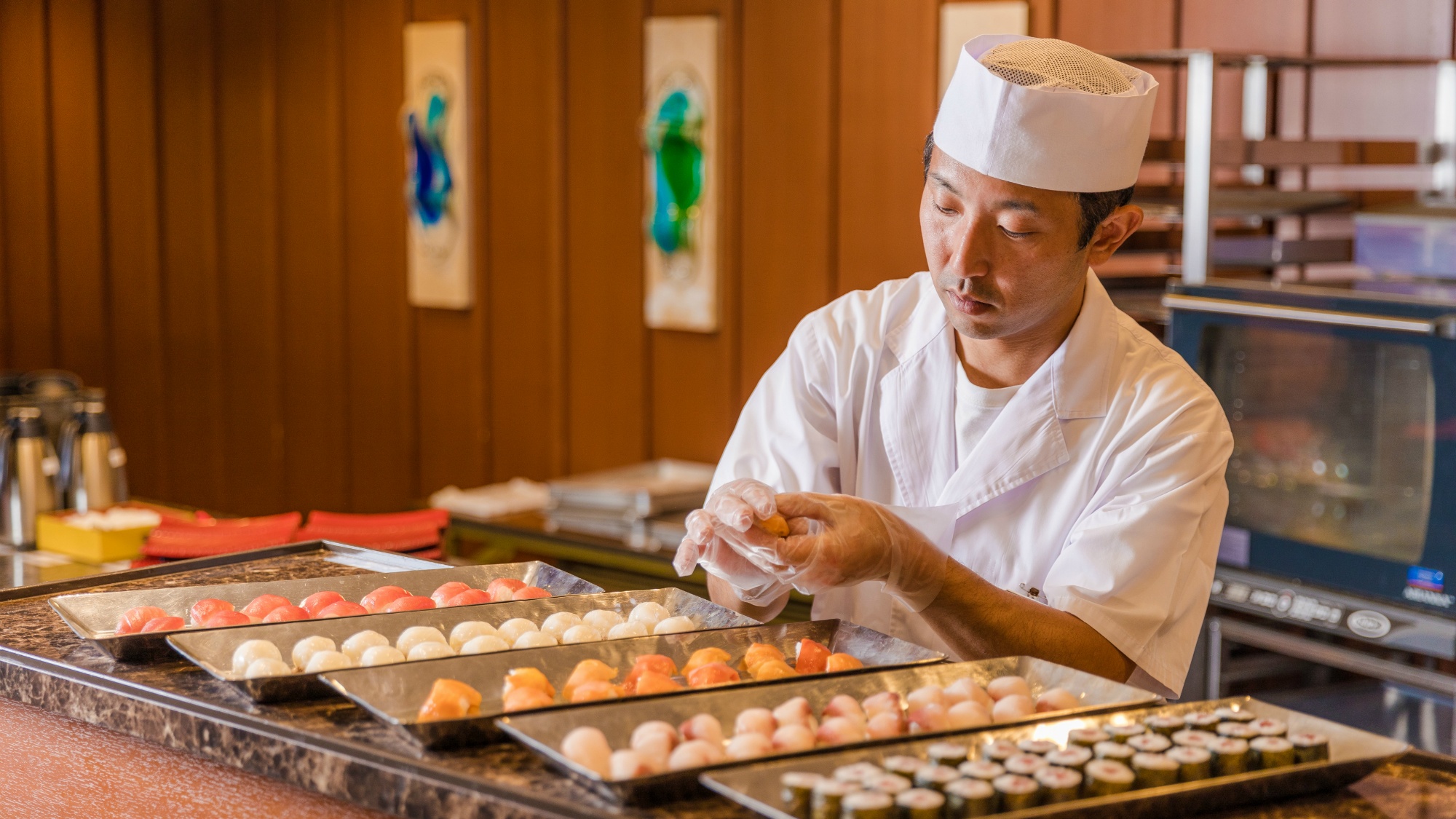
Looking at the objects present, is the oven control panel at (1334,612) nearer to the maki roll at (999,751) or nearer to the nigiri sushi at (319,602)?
the maki roll at (999,751)

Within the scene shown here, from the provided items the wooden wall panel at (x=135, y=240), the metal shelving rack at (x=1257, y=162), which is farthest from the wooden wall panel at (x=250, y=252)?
the metal shelving rack at (x=1257, y=162)

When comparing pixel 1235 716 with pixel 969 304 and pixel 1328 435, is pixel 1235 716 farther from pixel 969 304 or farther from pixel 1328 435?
pixel 1328 435

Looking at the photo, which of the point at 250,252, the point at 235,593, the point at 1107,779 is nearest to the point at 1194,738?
the point at 1107,779

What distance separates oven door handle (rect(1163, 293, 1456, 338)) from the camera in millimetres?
2512

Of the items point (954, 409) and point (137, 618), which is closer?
point (137, 618)

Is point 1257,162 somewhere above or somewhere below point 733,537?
above

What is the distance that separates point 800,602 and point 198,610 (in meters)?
1.97

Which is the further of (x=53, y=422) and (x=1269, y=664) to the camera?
(x=53, y=422)

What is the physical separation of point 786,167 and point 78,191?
162 inches

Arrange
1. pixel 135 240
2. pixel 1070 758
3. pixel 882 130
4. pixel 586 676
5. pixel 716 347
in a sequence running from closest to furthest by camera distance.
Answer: pixel 1070 758
pixel 586 676
pixel 882 130
pixel 716 347
pixel 135 240

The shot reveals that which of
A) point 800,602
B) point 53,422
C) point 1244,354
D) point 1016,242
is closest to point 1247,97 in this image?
point 1244,354

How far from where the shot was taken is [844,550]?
1.58 metres

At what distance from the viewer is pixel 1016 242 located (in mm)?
1754

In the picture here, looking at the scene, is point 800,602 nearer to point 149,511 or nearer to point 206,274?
point 149,511
